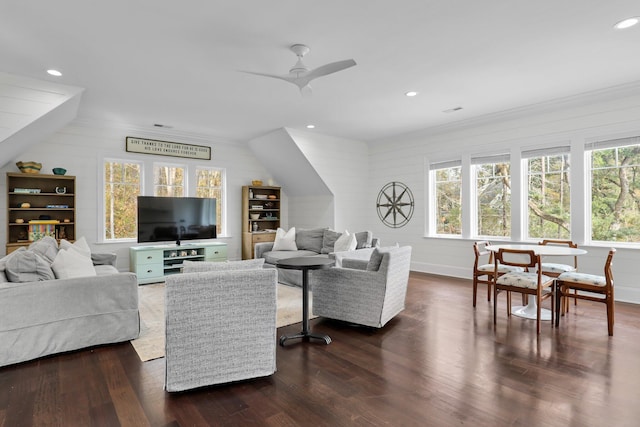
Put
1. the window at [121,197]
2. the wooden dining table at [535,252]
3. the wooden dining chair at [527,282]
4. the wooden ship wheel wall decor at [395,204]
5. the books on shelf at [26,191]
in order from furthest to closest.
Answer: the wooden ship wheel wall decor at [395,204], the window at [121,197], the books on shelf at [26,191], the wooden dining table at [535,252], the wooden dining chair at [527,282]

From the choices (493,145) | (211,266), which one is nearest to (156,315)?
(211,266)

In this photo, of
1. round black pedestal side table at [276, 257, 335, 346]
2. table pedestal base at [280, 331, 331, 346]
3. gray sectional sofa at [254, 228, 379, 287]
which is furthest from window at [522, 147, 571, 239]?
table pedestal base at [280, 331, 331, 346]

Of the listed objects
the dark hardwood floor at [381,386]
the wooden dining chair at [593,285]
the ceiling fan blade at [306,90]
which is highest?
the ceiling fan blade at [306,90]

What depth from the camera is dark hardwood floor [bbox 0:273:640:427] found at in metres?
2.07

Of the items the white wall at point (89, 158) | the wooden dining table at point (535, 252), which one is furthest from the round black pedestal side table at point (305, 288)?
the white wall at point (89, 158)

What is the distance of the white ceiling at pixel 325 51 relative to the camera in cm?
281

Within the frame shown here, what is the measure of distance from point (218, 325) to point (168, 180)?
17.8ft

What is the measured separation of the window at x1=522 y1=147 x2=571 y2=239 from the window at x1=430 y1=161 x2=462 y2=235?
1.19 meters

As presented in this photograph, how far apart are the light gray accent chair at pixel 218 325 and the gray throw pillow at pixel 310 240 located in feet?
12.3

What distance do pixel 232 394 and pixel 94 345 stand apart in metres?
1.67

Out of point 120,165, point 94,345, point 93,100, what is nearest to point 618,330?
point 94,345

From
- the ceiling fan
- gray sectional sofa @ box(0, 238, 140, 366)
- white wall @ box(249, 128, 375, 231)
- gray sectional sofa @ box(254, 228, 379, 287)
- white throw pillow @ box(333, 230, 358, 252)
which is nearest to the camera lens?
gray sectional sofa @ box(0, 238, 140, 366)

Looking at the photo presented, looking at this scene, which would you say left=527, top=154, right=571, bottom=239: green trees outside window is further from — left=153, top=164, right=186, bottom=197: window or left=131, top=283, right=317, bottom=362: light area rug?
left=153, top=164, right=186, bottom=197: window

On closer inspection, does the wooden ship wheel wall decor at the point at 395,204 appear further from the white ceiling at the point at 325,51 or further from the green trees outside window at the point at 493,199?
the white ceiling at the point at 325,51
